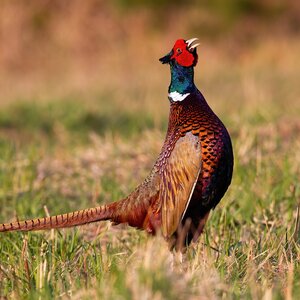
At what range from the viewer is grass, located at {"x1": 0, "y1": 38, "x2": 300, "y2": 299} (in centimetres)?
277

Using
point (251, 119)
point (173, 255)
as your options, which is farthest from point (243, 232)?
point (251, 119)

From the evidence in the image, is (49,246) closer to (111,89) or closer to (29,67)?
(111,89)

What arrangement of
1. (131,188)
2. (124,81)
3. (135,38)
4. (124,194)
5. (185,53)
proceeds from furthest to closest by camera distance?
(135,38), (124,81), (131,188), (124,194), (185,53)

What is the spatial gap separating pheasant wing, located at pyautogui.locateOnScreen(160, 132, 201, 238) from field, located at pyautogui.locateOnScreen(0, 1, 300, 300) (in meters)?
0.15

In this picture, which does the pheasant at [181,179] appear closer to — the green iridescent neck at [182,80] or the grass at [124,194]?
the green iridescent neck at [182,80]

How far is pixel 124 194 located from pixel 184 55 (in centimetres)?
149

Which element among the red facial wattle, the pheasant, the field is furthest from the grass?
the red facial wattle

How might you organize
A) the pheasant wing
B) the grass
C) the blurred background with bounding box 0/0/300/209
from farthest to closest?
the blurred background with bounding box 0/0/300/209, the pheasant wing, the grass

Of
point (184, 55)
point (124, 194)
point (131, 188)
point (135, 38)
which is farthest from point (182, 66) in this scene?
point (135, 38)

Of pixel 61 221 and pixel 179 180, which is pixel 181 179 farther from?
pixel 61 221

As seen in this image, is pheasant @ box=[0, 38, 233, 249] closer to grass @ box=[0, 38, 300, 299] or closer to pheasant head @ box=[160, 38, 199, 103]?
pheasant head @ box=[160, 38, 199, 103]

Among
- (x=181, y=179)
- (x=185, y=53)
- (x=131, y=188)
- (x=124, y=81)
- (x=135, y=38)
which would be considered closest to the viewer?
(x=181, y=179)

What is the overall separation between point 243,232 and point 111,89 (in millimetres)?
7132

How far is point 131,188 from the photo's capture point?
506 centimetres
